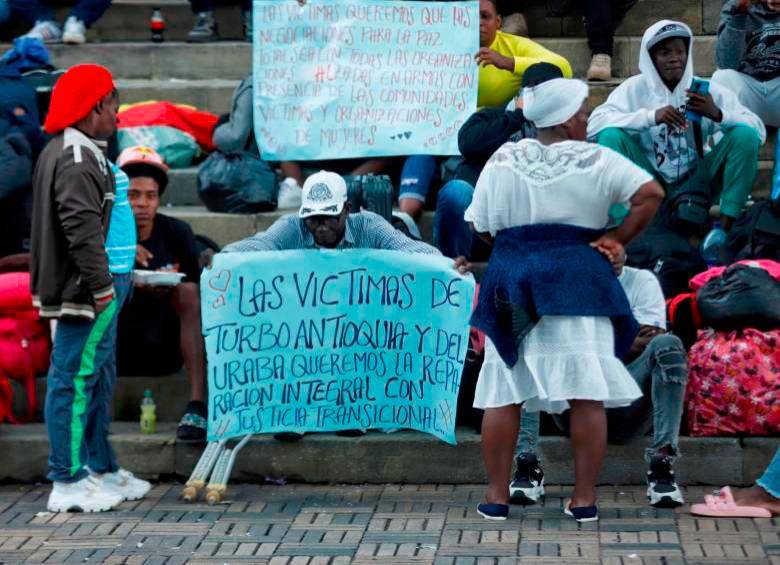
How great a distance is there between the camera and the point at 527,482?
283 inches

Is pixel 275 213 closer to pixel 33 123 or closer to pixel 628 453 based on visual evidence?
pixel 33 123

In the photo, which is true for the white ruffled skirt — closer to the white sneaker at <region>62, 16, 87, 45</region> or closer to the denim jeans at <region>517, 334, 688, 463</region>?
the denim jeans at <region>517, 334, 688, 463</region>

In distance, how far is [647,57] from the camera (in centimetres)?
870

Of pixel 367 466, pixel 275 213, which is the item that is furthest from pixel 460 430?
pixel 275 213

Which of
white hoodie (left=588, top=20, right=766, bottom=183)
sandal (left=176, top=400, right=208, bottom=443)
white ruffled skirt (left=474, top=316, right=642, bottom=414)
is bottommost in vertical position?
sandal (left=176, top=400, right=208, bottom=443)

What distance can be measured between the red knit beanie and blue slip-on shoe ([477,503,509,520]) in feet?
8.00

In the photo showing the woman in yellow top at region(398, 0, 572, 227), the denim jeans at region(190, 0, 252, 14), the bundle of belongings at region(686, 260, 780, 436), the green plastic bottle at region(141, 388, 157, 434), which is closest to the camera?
the bundle of belongings at region(686, 260, 780, 436)

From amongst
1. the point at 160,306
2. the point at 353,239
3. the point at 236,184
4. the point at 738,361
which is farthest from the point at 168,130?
the point at 738,361

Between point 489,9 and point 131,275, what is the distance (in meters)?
3.01

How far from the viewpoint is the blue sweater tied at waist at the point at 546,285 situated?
21.7ft

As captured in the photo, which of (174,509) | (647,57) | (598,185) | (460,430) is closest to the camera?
(598,185)

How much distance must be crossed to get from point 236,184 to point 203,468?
7.70 ft

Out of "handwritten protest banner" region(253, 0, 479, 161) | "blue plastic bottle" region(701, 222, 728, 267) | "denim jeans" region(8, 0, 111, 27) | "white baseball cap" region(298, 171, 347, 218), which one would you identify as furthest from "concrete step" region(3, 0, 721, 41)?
"white baseball cap" region(298, 171, 347, 218)

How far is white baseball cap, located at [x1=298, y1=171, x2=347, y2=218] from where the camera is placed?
295 inches
